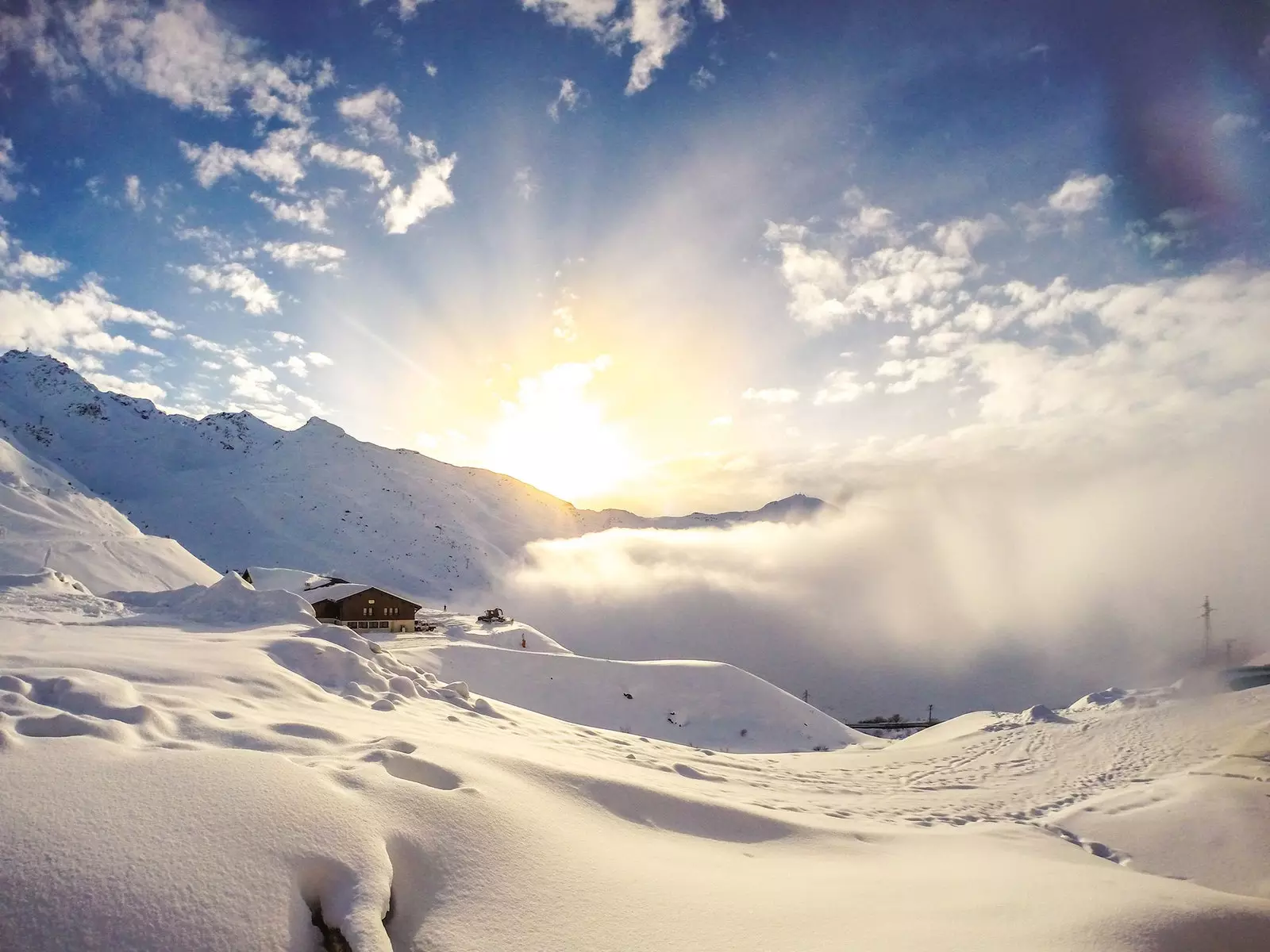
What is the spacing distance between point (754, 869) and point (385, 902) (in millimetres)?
4003

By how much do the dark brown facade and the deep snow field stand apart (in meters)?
33.3

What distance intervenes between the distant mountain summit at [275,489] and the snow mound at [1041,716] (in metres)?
95.0

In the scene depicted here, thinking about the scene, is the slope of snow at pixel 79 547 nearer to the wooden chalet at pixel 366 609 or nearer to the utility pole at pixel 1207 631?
the wooden chalet at pixel 366 609

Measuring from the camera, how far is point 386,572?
356 ft

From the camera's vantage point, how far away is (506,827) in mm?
5328

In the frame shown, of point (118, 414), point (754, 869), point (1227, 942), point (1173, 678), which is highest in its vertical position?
point (118, 414)

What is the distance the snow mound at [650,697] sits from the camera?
91.4 feet

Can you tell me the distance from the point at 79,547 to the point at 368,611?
704 inches

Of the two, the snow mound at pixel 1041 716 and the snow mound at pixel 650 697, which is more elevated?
the snow mound at pixel 1041 716

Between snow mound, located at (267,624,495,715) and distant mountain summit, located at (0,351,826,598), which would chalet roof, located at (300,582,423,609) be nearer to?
snow mound, located at (267,624,495,715)

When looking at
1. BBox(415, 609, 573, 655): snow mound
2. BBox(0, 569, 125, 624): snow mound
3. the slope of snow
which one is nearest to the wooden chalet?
BBox(415, 609, 573, 655): snow mound

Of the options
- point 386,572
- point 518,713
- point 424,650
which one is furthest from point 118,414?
point 518,713

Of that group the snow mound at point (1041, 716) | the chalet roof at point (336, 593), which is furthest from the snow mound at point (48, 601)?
the snow mound at point (1041, 716)

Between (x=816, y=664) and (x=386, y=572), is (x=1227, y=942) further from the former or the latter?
(x=386, y=572)
